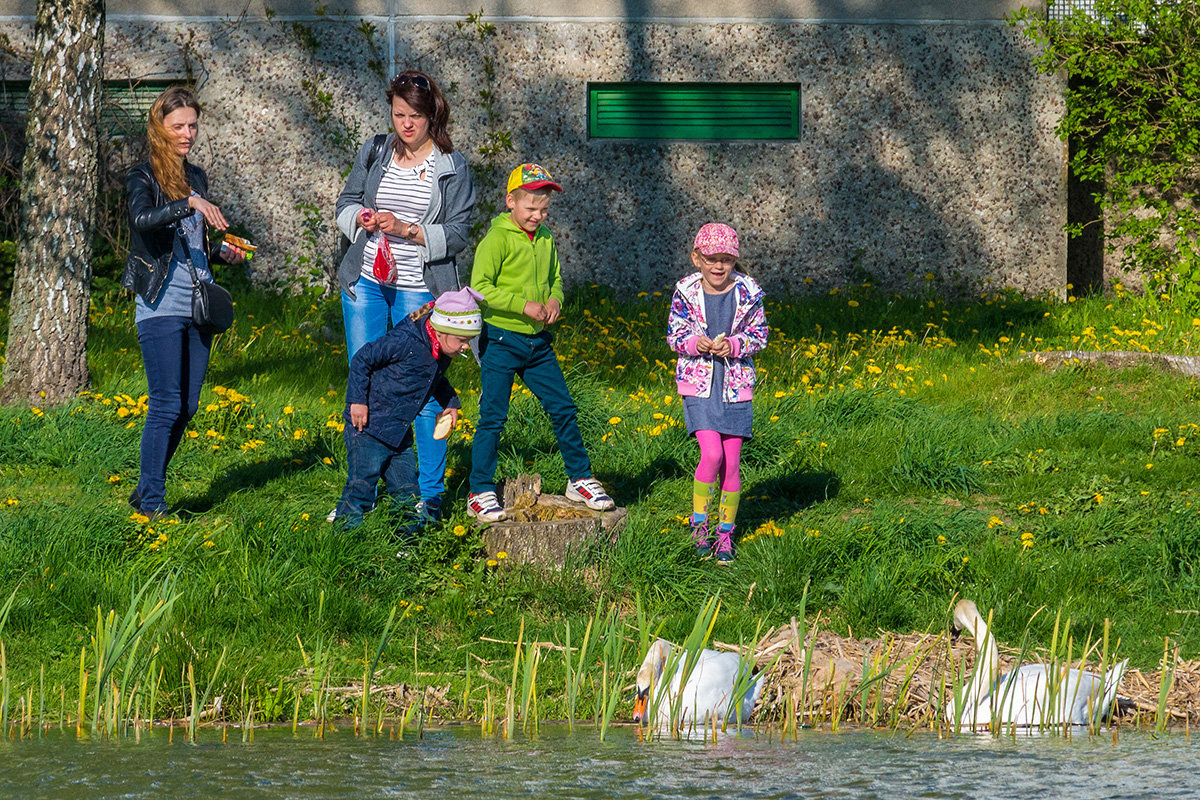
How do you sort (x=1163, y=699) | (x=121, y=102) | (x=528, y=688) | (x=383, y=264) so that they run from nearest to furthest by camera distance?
(x=1163, y=699) < (x=528, y=688) < (x=383, y=264) < (x=121, y=102)

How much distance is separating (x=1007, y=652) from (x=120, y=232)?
953 cm

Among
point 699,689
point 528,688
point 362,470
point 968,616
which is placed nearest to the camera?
point 528,688

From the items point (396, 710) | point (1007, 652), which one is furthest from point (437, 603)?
point (1007, 652)

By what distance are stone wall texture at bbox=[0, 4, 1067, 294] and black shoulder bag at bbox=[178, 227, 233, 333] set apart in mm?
6758

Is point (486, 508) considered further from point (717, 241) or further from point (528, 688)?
point (528, 688)

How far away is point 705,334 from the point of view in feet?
19.4

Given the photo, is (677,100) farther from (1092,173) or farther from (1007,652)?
(1007,652)

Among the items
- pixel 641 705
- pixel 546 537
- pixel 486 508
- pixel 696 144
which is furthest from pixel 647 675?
pixel 696 144

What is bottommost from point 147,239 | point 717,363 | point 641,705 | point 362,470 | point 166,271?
point 641,705

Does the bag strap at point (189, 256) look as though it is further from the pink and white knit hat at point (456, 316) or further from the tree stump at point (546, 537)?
the tree stump at point (546, 537)

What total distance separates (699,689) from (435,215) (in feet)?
9.04

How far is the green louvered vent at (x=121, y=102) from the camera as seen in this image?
12.1m

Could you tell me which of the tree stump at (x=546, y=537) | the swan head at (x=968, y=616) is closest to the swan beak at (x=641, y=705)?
the swan head at (x=968, y=616)

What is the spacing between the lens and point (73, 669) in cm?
462
